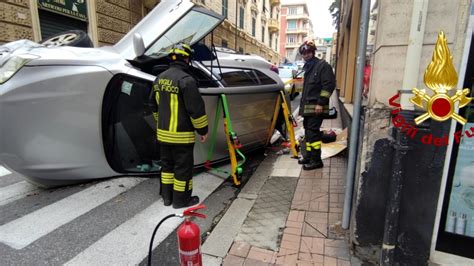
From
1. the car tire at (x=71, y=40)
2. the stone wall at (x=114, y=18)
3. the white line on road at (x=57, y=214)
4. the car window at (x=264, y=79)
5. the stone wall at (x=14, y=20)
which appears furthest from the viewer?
the stone wall at (x=114, y=18)

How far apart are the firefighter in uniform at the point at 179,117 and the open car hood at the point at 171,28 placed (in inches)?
24.8

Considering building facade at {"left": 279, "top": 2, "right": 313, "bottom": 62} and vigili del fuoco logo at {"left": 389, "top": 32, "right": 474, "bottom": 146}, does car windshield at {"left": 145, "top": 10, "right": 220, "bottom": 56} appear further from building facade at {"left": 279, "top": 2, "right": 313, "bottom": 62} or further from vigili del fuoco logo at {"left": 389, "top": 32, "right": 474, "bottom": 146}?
building facade at {"left": 279, "top": 2, "right": 313, "bottom": 62}

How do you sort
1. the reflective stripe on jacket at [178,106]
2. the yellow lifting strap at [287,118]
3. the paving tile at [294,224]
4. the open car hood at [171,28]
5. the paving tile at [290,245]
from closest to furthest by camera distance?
the paving tile at [290,245], the paving tile at [294,224], the reflective stripe on jacket at [178,106], the open car hood at [171,28], the yellow lifting strap at [287,118]

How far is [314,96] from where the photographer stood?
14.0ft

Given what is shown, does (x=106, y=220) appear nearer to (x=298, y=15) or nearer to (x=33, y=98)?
(x=33, y=98)

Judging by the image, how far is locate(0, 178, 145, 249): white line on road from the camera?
2686mm

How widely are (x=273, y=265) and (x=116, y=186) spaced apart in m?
2.32

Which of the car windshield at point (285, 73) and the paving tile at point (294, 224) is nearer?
the paving tile at point (294, 224)

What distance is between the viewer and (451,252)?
7.12 ft

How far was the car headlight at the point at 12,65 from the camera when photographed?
9.33ft

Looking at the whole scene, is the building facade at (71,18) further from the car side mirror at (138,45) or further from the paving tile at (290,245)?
the paving tile at (290,245)

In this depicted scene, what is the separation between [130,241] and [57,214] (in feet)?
3.27

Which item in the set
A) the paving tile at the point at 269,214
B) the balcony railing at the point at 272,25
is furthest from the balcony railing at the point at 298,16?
the paving tile at the point at 269,214

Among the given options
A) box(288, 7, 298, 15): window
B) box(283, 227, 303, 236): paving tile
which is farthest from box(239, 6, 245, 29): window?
box(288, 7, 298, 15): window
